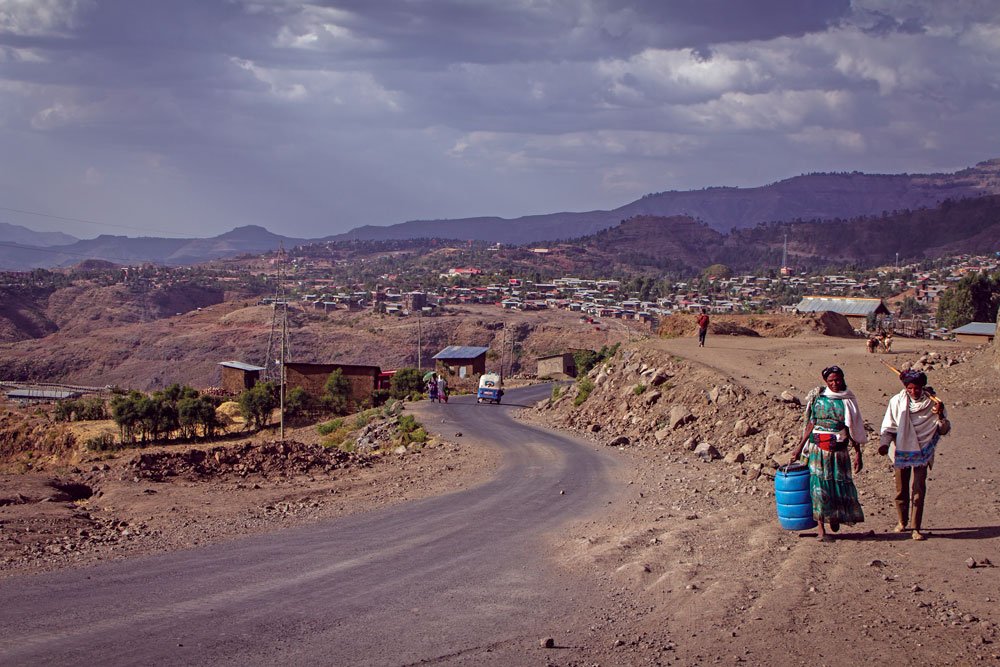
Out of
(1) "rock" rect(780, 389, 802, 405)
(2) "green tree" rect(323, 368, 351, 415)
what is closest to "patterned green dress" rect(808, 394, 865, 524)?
(1) "rock" rect(780, 389, 802, 405)

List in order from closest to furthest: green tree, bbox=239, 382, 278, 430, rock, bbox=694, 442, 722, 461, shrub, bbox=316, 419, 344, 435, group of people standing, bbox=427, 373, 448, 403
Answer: rock, bbox=694, 442, 722, 461
shrub, bbox=316, 419, 344, 435
group of people standing, bbox=427, 373, 448, 403
green tree, bbox=239, 382, 278, 430

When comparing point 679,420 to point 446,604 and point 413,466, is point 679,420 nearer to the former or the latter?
point 413,466

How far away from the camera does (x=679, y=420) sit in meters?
21.3

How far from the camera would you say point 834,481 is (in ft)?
31.3

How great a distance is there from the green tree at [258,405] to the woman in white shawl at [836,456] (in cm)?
3673

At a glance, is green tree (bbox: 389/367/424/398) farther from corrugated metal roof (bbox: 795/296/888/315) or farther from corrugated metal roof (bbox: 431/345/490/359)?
corrugated metal roof (bbox: 795/296/888/315)

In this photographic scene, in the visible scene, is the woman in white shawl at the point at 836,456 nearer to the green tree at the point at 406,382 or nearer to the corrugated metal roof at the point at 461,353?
the green tree at the point at 406,382

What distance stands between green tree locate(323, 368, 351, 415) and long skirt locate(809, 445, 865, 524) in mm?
39099

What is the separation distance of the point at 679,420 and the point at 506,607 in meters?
13.7

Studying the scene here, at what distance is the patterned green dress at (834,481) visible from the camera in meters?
9.54

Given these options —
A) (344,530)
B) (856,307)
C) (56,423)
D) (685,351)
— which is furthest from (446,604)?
(856,307)

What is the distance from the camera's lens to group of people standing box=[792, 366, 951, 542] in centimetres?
952

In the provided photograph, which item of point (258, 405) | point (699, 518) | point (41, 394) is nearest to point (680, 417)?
point (699, 518)

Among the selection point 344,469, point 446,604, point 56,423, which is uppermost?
point 446,604
